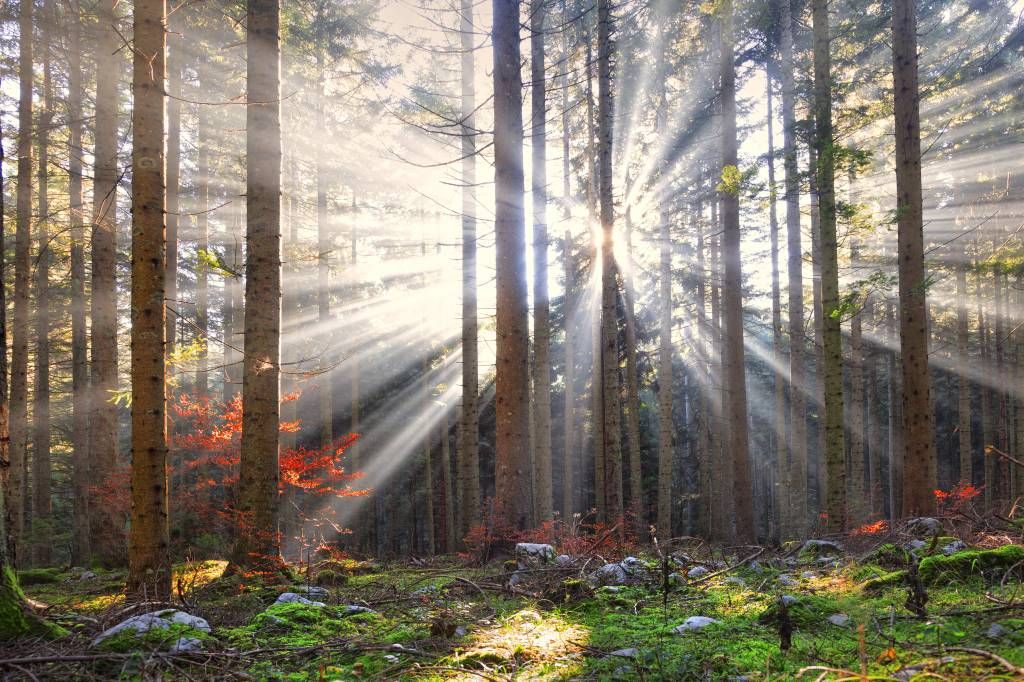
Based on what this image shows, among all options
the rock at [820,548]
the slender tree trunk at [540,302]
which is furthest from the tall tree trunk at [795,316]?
the rock at [820,548]

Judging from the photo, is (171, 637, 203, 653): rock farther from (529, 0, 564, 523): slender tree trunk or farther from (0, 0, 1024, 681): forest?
(529, 0, 564, 523): slender tree trunk

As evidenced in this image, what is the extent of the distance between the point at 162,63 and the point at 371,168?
15.8m

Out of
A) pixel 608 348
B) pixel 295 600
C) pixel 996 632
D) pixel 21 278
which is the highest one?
pixel 21 278

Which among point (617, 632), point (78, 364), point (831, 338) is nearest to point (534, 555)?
point (617, 632)

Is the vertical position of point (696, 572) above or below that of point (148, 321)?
below

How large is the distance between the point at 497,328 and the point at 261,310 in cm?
327

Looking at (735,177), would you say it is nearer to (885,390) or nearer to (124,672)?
(124,672)

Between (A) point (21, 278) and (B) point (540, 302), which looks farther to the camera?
(B) point (540, 302)

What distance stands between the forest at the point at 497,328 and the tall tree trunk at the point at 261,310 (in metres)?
0.05

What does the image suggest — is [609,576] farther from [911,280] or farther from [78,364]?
[78,364]

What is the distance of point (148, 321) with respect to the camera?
5387 millimetres

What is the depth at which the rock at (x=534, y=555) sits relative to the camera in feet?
21.6

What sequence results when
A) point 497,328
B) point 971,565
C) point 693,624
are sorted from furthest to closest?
1. point 497,328
2. point 971,565
3. point 693,624

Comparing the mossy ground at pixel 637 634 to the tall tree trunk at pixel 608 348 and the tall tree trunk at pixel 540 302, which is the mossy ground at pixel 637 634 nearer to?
the tall tree trunk at pixel 608 348
